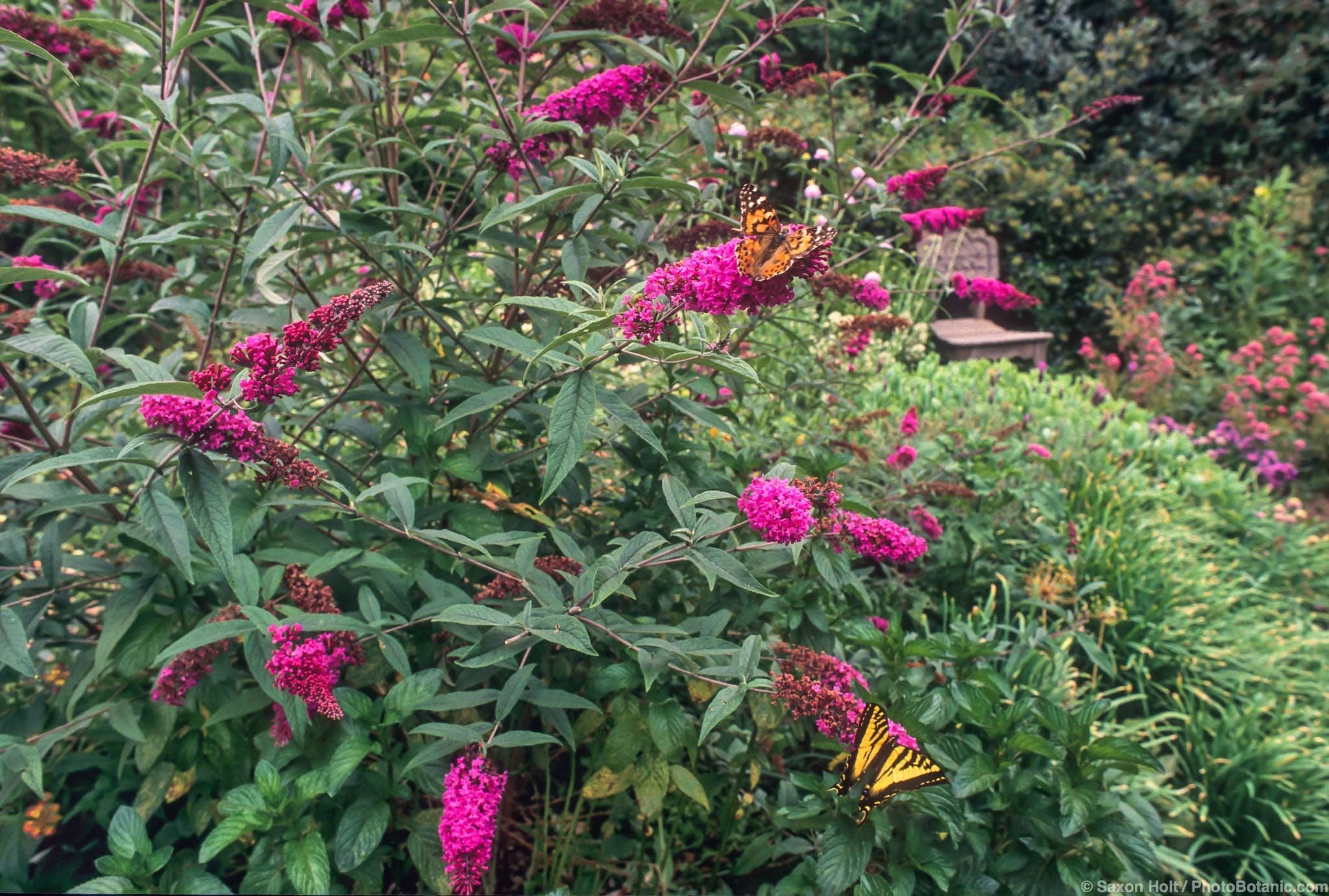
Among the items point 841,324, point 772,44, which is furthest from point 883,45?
point 841,324

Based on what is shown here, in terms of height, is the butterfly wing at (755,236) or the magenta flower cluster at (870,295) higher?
the butterfly wing at (755,236)

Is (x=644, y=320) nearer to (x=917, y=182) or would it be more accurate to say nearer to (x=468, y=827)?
(x=468, y=827)

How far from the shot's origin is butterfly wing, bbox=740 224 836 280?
113 cm

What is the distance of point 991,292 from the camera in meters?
2.81

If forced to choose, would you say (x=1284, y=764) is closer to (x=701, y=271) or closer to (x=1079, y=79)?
(x=701, y=271)

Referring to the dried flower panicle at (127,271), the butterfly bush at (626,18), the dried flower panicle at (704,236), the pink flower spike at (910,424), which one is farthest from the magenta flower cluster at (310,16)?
the pink flower spike at (910,424)

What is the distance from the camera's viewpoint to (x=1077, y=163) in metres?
7.64

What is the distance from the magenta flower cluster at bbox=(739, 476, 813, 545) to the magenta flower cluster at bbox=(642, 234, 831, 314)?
0.31 meters

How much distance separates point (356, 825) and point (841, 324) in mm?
2360

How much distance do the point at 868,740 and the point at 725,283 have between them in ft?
2.32

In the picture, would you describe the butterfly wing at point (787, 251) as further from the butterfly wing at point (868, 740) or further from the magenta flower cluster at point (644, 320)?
the butterfly wing at point (868, 740)

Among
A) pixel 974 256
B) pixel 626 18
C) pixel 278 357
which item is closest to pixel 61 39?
pixel 626 18

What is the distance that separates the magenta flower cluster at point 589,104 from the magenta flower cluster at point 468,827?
1146 mm

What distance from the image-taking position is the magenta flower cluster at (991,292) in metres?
2.79
